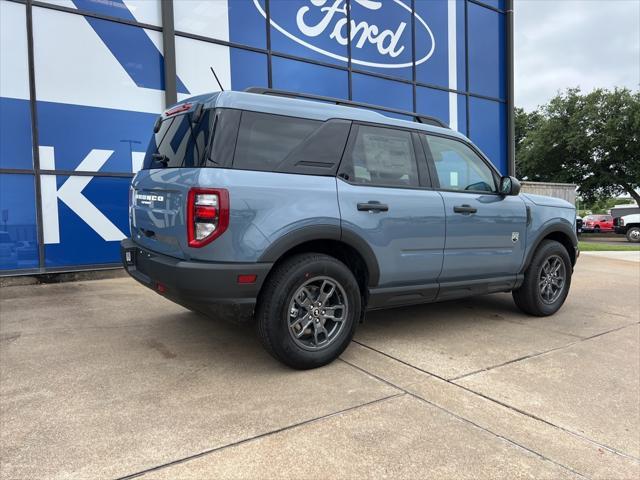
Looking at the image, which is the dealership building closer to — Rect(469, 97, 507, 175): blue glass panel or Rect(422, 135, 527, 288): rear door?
Rect(422, 135, 527, 288): rear door

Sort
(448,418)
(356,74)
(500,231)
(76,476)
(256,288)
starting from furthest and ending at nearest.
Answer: (356,74) → (500,231) → (256,288) → (448,418) → (76,476)

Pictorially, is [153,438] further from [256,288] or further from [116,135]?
[116,135]

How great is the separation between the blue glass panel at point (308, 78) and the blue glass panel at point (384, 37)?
0.58m

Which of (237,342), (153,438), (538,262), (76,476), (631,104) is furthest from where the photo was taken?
(631,104)

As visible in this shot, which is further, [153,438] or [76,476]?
[153,438]

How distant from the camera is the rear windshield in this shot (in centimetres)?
333

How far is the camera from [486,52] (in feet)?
42.4

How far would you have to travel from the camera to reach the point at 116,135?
24.9 ft

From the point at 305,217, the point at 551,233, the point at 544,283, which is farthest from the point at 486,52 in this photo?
the point at 305,217

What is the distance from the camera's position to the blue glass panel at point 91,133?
7.05 m

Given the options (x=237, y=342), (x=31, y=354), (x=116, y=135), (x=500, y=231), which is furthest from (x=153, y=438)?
(x=116, y=135)

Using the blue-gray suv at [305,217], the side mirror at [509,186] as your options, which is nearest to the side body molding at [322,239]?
the blue-gray suv at [305,217]

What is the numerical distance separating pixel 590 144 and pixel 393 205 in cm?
3202

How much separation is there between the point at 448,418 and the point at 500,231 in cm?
237
